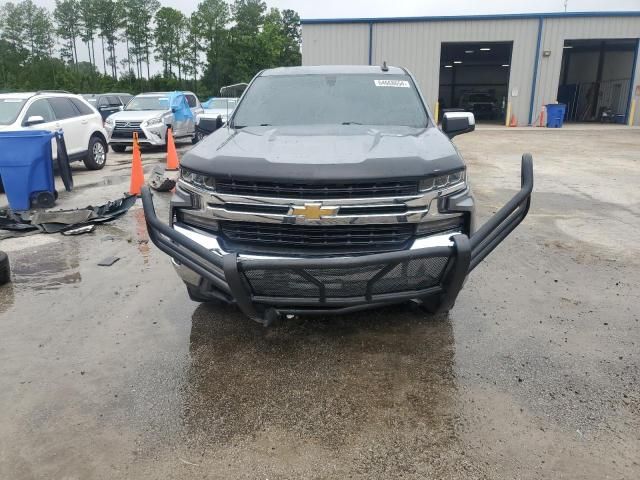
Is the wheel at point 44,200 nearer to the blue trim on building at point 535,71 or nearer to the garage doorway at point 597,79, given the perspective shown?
the blue trim on building at point 535,71

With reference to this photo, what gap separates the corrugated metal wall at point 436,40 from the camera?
2592 centimetres

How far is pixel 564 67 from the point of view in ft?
122

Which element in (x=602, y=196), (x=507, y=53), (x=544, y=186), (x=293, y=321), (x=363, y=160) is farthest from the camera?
(x=507, y=53)

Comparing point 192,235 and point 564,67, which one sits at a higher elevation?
point 564,67

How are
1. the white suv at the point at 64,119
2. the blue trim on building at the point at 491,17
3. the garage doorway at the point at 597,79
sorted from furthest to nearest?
the garage doorway at the point at 597,79 < the blue trim on building at the point at 491,17 < the white suv at the point at 64,119

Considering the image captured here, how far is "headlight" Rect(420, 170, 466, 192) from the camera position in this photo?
10.2ft

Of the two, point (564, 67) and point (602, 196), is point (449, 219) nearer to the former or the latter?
point (602, 196)

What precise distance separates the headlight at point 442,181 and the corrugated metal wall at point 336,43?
943 inches

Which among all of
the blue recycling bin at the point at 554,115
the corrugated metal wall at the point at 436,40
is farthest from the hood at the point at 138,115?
the blue recycling bin at the point at 554,115

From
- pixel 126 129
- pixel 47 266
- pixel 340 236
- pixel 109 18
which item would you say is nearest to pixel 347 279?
pixel 340 236

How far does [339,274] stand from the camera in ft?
9.28

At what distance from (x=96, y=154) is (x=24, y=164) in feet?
15.6

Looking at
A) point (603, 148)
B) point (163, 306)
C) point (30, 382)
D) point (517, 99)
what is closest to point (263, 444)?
point (30, 382)

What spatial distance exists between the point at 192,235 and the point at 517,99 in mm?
27057
